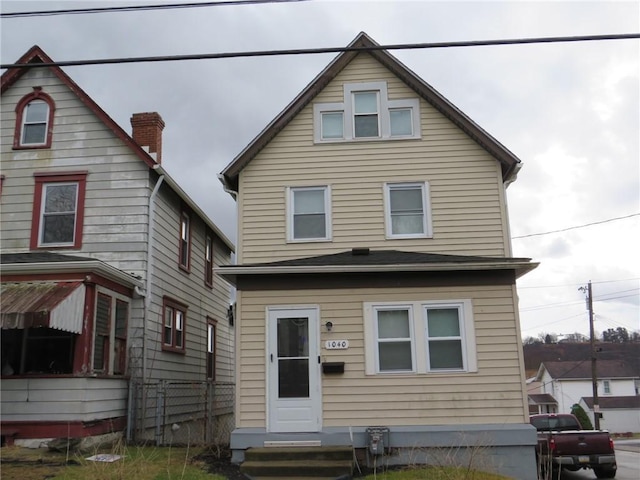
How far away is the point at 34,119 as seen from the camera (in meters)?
15.4

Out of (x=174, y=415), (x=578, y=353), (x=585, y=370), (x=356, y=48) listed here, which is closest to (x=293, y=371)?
(x=174, y=415)

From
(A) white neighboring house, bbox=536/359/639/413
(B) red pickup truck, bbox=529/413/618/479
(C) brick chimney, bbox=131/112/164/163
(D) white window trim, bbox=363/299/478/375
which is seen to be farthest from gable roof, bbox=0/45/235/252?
(A) white neighboring house, bbox=536/359/639/413

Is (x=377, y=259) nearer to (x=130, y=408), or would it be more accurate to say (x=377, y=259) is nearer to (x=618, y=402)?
(x=130, y=408)

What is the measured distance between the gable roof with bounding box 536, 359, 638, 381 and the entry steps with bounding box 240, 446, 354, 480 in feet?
170

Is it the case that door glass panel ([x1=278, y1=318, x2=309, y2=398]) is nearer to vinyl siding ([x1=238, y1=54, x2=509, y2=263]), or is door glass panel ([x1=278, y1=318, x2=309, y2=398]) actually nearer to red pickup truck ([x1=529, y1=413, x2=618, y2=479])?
vinyl siding ([x1=238, y1=54, x2=509, y2=263])

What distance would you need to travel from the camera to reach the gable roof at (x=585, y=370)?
54.7 metres

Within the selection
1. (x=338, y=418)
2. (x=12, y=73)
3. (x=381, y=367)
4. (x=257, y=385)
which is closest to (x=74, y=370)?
(x=257, y=385)

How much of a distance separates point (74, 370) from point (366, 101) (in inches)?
334

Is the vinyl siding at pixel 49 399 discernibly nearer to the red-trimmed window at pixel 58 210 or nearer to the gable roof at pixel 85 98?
the red-trimmed window at pixel 58 210

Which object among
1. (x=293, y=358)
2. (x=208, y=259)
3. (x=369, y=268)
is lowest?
(x=293, y=358)

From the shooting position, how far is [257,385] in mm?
11531

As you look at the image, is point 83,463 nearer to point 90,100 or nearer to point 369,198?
point 369,198

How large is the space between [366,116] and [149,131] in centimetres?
642

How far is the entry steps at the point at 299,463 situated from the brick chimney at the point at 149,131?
887 cm
